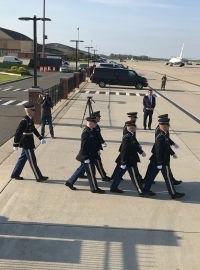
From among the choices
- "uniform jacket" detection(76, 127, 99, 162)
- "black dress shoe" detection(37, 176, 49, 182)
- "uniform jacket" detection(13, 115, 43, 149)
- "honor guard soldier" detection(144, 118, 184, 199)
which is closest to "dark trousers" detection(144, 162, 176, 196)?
"honor guard soldier" detection(144, 118, 184, 199)

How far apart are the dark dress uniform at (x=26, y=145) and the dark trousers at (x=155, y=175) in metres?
2.36

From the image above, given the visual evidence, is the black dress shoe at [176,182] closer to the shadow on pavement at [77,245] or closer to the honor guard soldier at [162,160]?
the honor guard soldier at [162,160]

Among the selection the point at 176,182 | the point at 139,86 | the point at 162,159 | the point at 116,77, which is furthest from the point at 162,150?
the point at 116,77

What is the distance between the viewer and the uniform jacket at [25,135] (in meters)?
9.20

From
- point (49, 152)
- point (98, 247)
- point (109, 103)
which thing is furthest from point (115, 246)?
point (109, 103)

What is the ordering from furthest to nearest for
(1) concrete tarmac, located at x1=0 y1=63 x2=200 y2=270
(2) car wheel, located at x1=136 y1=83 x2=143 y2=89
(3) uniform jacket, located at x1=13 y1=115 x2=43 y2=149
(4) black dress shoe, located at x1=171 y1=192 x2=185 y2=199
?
(2) car wheel, located at x1=136 y1=83 x2=143 y2=89, (3) uniform jacket, located at x1=13 y1=115 x2=43 y2=149, (4) black dress shoe, located at x1=171 y1=192 x2=185 y2=199, (1) concrete tarmac, located at x1=0 y1=63 x2=200 y2=270

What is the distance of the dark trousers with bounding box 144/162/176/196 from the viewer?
853 cm

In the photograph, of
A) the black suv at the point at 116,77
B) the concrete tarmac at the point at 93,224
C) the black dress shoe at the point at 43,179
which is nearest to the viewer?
the concrete tarmac at the point at 93,224

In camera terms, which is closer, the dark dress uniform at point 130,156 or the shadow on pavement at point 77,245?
the shadow on pavement at point 77,245

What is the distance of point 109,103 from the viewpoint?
2589 cm

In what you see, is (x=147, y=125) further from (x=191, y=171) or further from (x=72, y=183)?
(x=72, y=183)

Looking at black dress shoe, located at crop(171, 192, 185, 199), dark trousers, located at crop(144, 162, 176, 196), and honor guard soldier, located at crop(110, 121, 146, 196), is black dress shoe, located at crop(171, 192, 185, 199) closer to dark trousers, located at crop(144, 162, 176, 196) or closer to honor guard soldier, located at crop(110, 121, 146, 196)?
dark trousers, located at crop(144, 162, 176, 196)

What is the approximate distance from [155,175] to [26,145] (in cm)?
283

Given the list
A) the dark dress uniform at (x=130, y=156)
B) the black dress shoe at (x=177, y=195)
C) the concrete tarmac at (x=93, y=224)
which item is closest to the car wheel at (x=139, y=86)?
the concrete tarmac at (x=93, y=224)
